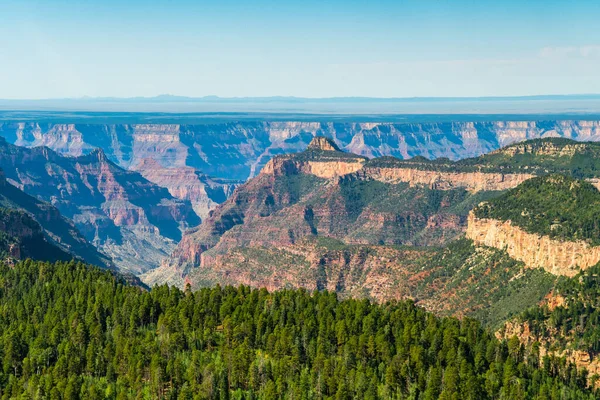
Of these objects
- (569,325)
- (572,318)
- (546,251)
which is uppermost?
(546,251)

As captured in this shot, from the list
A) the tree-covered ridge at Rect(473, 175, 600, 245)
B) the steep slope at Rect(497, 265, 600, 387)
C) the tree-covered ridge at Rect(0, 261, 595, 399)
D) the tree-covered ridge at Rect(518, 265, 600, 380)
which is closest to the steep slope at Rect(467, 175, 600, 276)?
the tree-covered ridge at Rect(473, 175, 600, 245)

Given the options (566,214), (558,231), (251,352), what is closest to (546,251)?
(558,231)

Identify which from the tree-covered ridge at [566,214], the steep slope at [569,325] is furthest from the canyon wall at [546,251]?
the steep slope at [569,325]

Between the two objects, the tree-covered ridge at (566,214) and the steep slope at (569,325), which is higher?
the tree-covered ridge at (566,214)

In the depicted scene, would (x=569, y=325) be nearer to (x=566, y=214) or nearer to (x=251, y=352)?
(x=566, y=214)

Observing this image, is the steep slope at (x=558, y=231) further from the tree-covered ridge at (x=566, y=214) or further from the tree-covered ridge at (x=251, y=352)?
the tree-covered ridge at (x=251, y=352)

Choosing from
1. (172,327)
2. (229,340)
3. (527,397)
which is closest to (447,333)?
(527,397)
